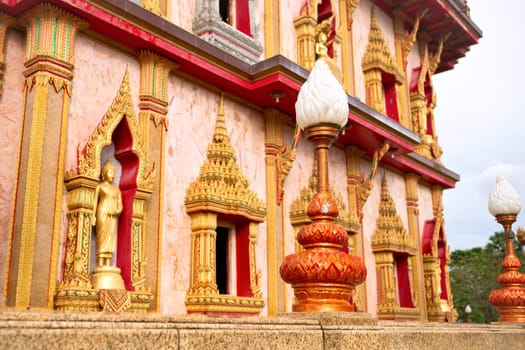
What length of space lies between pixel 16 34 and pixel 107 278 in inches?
116

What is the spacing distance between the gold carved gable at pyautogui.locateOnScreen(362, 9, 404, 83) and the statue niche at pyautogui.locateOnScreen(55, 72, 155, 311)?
7230 millimetres

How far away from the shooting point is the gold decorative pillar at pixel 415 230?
1358 cm

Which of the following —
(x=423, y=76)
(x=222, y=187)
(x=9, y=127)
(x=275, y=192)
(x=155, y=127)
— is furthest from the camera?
(x=423, y=76)

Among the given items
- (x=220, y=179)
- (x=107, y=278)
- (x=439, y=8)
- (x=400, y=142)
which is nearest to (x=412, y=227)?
(x=400, y=142)

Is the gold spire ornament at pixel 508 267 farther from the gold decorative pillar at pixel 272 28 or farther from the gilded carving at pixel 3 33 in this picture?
the gilded carving at pixel 3 33

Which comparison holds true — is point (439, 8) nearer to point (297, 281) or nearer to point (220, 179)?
point (220, 179)

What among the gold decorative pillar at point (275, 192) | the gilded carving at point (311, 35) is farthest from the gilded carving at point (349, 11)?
the gold decorative pillar at point (275, 192)

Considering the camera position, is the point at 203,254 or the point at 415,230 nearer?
the point at 203,254

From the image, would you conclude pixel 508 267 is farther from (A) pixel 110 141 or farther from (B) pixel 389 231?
(A) pixel 110 141

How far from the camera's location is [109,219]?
6.81 meters

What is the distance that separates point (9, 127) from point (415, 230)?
33.7 feet

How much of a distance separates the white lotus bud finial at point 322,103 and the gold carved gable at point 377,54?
8648mm

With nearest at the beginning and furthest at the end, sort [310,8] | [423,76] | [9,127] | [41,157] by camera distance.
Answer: [41,157], [9,127], [310,8], [423,76]

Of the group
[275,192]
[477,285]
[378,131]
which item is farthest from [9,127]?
[477,285]
